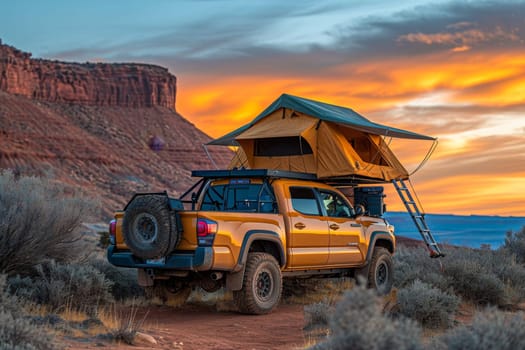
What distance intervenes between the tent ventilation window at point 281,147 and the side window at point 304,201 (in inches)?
76.8

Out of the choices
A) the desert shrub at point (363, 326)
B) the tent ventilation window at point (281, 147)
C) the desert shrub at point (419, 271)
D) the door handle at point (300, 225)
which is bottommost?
the desert shrub at point (419, 271)

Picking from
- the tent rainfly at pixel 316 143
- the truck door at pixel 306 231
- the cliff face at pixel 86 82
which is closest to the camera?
the truck door at pixel 306 231

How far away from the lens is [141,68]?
4245 inches

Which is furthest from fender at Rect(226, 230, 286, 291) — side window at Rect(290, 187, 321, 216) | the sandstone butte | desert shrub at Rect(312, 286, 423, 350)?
the sandstone butte

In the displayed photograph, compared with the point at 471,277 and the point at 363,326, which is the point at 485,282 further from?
the point at 363,326

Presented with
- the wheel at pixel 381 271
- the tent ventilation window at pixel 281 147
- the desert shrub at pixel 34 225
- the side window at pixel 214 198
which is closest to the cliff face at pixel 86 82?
the tent ventilation window at pixel 281 147

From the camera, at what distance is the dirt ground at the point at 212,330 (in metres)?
8.03

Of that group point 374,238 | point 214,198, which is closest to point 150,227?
point 214,198

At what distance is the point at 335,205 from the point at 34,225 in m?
5.03

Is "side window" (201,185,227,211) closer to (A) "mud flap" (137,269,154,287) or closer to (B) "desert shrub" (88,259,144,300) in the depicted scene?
(A) "mud flap" (137,269,154,287)

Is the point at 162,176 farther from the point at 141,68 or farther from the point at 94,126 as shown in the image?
the point at 141,68

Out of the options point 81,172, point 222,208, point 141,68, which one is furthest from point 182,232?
point 141,68

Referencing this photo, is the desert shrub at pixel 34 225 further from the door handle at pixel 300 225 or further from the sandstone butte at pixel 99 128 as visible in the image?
the sandstone butte at pixel 99 128

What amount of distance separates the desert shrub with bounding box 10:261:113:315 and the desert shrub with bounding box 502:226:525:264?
36.0ft
